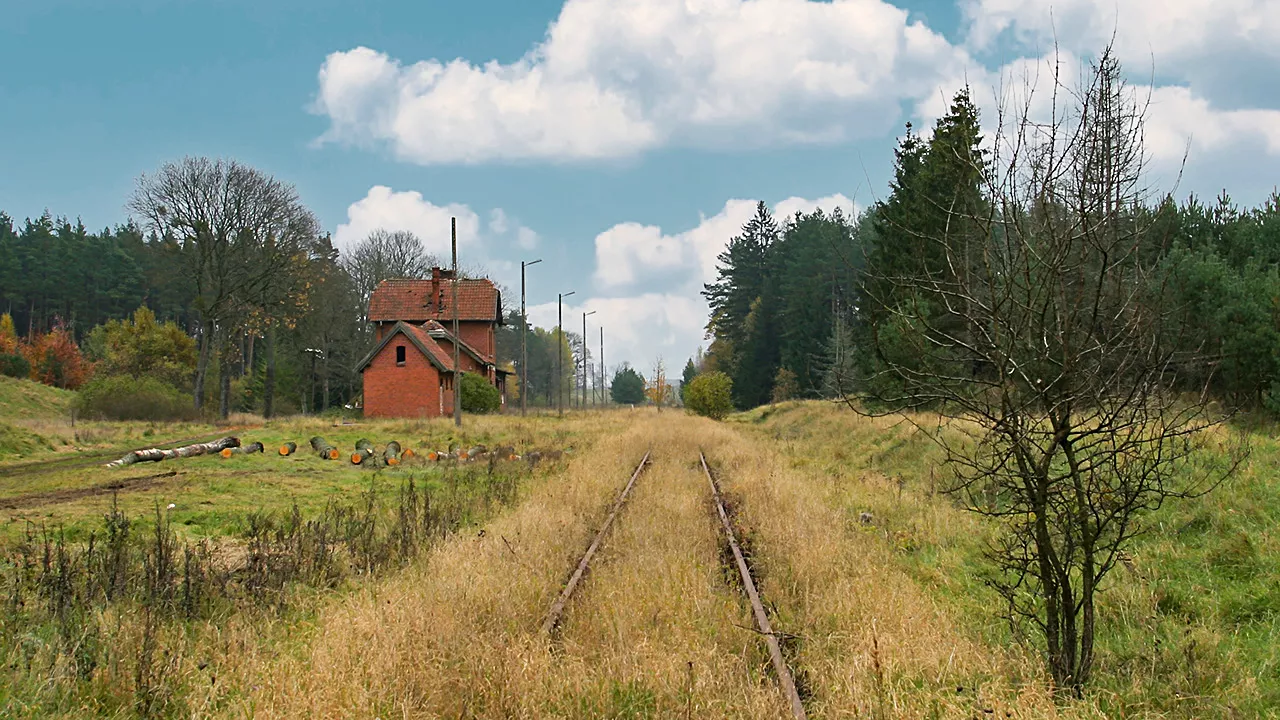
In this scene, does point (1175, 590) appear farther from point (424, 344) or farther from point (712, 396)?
point (424, 344)

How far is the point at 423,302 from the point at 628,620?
49.9 metres

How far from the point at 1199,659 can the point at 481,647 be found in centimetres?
445

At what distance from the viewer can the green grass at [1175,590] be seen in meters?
4.77

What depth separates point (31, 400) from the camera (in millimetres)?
44844

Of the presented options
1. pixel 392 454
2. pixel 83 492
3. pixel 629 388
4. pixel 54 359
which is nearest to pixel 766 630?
pixel 83 492

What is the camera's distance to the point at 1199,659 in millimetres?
5117

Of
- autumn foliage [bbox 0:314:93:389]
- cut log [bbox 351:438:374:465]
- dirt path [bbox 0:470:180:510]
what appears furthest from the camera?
autumn foliage [bbox 0:314:93:389]

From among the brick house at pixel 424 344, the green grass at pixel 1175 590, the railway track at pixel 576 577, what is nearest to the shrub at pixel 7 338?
the brick house at pixel 424 344

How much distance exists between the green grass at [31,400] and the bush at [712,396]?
1261 inches

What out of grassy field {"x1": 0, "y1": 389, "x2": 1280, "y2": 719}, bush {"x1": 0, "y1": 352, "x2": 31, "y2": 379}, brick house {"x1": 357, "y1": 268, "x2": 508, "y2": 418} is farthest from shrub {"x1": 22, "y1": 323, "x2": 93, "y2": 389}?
grassy field {"x1": 0, "y1": 389, "x2": 1280, "y2": 719}

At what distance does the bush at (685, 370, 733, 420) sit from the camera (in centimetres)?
4738

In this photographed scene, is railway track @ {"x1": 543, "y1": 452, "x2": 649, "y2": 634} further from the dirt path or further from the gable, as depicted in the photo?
the gable

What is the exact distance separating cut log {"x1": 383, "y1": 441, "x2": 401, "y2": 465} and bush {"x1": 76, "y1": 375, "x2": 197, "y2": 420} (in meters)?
22.6

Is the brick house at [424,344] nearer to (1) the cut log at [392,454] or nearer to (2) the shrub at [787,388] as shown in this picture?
(1) the cut log at [392,454]
